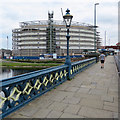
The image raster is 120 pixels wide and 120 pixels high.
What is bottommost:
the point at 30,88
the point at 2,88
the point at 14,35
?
the point at 30,88

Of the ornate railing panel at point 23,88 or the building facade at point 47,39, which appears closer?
the ornate railing panel at point 23,88

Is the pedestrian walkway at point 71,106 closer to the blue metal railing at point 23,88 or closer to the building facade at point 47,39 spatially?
the blue metal railing at point 23,88

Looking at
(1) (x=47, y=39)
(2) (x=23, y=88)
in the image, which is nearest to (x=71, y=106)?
(2) (x=23, y=88)

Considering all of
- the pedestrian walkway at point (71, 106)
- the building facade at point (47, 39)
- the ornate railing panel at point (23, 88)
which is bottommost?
the pedestrian walkway at point (71, 106)

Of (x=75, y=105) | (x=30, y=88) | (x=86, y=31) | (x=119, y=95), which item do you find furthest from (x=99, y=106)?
(x=86, y=31)

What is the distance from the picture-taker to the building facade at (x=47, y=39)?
75.8 metres

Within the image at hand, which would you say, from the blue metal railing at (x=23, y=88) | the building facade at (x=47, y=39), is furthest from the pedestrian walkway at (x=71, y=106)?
the building facade at (x=47, y=39)

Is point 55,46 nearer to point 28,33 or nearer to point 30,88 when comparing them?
point 28,33

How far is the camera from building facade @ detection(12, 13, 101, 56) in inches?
2985

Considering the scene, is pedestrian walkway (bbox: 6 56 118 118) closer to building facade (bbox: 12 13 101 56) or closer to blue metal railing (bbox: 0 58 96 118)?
blue metal railing (bbox: 0 58 96 118)

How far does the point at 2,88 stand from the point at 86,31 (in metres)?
87.9

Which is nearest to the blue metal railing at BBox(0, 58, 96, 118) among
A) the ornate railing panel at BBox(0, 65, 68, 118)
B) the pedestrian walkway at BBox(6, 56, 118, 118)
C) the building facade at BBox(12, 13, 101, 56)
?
the ornate railing panel at BBox(0, 65, 68, 118)

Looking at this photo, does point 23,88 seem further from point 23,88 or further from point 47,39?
point 47,39

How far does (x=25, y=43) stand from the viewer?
257ft
